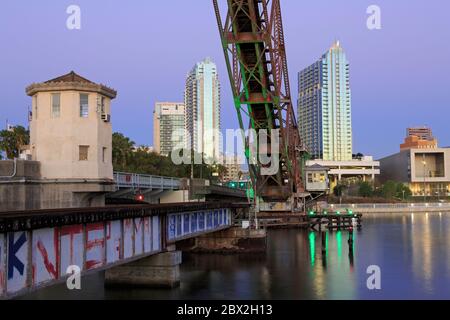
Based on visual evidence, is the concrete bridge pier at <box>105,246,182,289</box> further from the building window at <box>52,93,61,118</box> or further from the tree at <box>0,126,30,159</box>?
the tree at <box>0,126,30,159</box>

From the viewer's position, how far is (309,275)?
116ft

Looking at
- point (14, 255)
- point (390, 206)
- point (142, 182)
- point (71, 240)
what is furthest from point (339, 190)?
point (14, 255)

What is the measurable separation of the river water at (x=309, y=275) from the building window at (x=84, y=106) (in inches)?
361

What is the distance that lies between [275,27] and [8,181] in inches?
1157

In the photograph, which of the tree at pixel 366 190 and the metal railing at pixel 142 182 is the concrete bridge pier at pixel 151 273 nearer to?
the metal railing at pixel 142 182

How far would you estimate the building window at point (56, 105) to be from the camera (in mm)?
27359

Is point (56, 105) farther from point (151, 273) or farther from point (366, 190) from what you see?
point (366, 190)

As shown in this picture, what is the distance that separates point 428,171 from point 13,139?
14417 centimetres

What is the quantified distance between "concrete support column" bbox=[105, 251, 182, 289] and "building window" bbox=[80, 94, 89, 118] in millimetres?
8335

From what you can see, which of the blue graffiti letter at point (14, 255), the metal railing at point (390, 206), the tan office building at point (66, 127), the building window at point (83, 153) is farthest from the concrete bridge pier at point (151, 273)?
the metal railing at point (390, 206)
